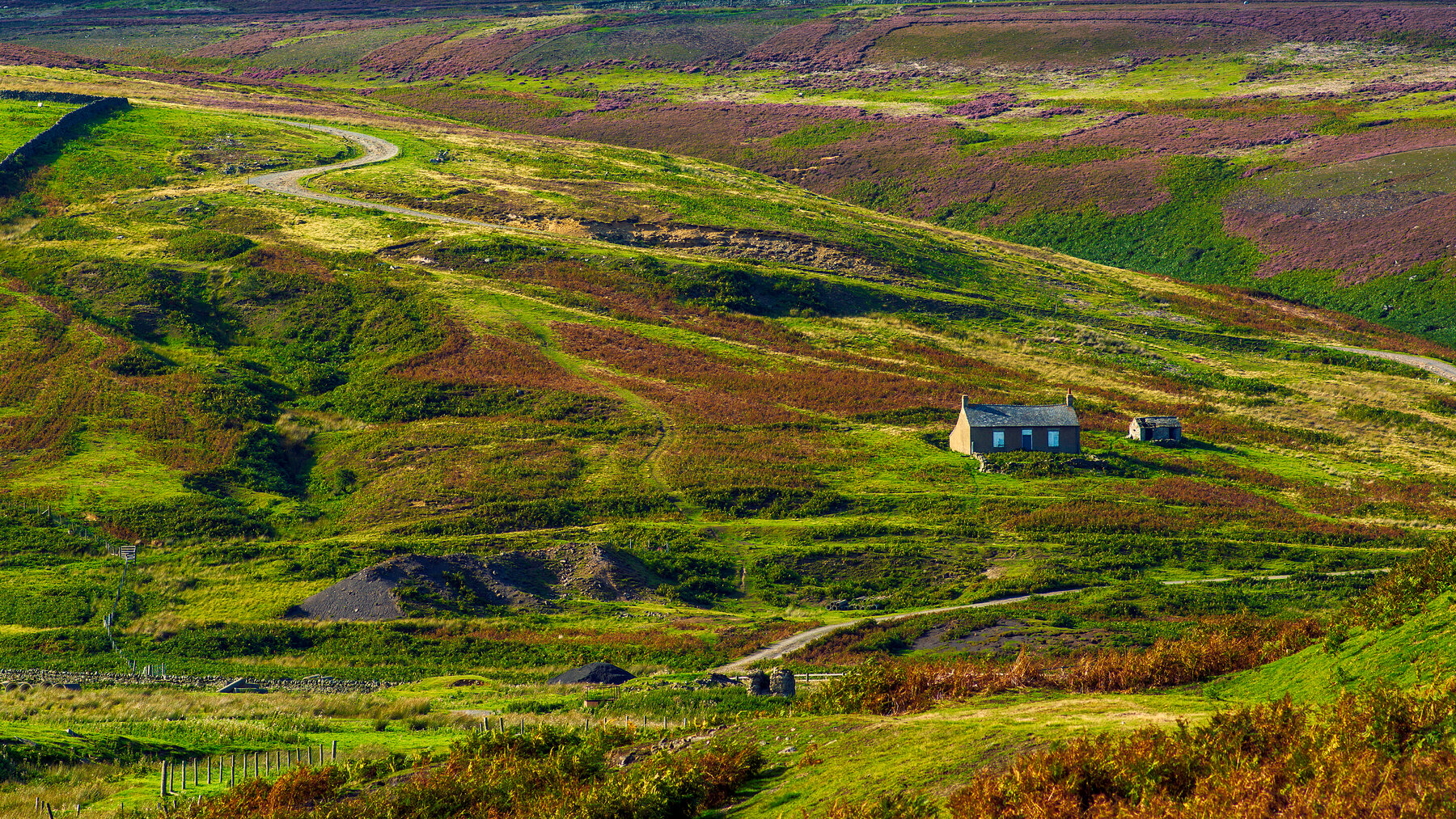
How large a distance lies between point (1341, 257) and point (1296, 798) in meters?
135

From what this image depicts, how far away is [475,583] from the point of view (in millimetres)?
53125

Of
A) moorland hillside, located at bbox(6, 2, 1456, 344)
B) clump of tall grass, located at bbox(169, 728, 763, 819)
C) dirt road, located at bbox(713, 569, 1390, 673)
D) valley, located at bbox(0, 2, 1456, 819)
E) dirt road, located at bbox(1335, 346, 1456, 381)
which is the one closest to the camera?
clump of tall grass, located at bbox(169, 728, 763, 819)

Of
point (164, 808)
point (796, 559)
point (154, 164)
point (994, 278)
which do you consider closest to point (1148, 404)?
point (994, 278)

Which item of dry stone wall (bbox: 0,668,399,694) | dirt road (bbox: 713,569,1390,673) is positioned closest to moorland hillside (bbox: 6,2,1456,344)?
dirt road (bbox: 713,569,1390,673)

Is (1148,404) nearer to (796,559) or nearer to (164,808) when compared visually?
(796,559)

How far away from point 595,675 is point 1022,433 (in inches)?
1765

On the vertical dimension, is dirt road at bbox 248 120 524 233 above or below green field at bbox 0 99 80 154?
below

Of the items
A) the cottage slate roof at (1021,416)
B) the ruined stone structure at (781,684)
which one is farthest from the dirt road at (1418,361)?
the ruined stone structure at (781,684)

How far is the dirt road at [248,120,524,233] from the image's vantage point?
119075 mm

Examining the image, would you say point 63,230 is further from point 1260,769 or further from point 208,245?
point 1260,769

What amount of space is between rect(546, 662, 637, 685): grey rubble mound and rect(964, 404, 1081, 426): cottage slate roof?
137ft

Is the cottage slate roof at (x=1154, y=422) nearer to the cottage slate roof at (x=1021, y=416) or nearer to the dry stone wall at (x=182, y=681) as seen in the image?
the cottage slate roof at (x=1021, y=416)

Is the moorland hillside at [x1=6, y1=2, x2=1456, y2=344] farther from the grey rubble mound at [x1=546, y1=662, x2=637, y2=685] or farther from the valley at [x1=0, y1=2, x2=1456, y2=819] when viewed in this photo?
the grey rubble mound at [x1=546, y1=662, x2=637, y2=685]

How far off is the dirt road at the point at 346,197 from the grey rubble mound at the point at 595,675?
83.8 m
